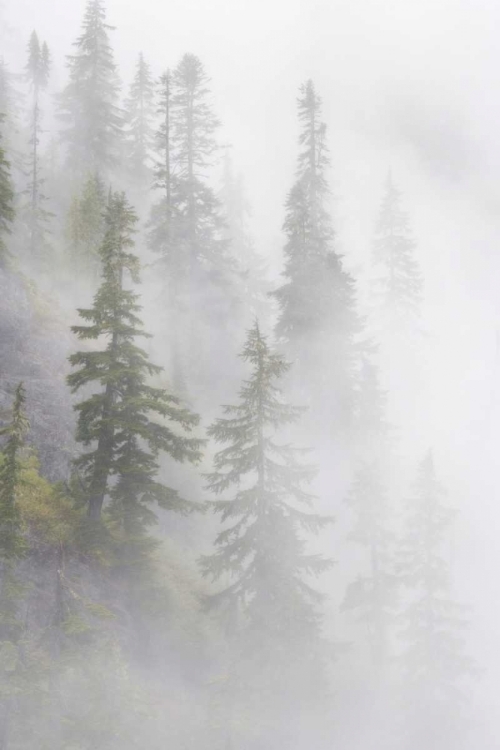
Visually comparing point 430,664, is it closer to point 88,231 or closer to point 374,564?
point 374,564

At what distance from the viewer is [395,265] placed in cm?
4991

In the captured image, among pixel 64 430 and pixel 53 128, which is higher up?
pixel 53 128

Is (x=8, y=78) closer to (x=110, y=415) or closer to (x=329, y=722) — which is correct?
(x=110, y=415)

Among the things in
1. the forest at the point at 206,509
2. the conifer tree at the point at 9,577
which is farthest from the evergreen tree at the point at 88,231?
the conifer tree at the point at 9,577

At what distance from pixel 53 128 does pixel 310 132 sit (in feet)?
136

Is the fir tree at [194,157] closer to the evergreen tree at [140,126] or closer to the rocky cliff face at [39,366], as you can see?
the rocky cliff face at [39,366]

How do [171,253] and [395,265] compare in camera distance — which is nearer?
[171,253]

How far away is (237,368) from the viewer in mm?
39500

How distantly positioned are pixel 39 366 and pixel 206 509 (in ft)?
32.0

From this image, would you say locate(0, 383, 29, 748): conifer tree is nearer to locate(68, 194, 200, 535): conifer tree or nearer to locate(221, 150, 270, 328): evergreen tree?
locate(68, 194, 200, 535): conifer tree

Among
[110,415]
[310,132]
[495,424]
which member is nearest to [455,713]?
[110,415]

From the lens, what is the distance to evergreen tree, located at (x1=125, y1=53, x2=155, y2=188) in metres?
53.3

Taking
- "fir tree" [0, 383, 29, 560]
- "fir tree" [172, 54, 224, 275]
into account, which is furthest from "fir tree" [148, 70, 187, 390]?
"fir tree" [0, 383, 29, 560]

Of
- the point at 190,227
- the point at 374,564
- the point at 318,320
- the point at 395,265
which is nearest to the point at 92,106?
the point at 190,227
